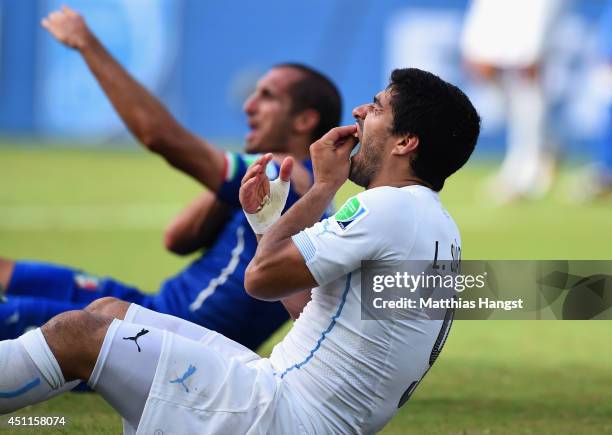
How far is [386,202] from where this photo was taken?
3.71 m

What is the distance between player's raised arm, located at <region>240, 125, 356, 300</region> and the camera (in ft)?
12.1

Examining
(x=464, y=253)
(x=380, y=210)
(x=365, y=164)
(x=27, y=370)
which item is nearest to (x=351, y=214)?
(x=380, y=210)

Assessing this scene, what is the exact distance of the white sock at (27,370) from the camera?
361cm

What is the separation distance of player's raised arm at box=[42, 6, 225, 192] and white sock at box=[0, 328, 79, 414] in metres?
2.11

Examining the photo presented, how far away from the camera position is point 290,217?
150 inches

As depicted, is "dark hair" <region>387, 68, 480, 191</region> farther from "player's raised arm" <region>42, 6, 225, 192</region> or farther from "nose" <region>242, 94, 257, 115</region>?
"nose" <region>242, 94, 257, 115</region>

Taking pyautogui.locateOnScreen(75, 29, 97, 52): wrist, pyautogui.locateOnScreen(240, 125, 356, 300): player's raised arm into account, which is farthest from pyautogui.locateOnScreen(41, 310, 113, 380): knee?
pyautogui.locateOnScreen(75, 29, 97, 52): wrist

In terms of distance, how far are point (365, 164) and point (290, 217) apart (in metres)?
0.34

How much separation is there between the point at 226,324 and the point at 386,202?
1976 mm

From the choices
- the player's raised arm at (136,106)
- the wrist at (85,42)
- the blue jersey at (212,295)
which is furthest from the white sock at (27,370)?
the wrist at (85,42)

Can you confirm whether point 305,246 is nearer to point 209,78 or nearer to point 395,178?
point 395,178

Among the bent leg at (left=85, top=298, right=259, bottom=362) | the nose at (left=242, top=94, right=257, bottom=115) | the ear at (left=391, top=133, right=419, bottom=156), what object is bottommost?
the bent leg at (left=85, top=298, right=259, bottom=362)

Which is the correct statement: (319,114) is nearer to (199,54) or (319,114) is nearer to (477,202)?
(477,202)

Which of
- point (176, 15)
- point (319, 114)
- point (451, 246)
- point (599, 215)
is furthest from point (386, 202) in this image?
point (176, 15)
